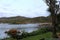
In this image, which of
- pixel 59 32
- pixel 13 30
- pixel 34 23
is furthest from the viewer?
pixel 59 32

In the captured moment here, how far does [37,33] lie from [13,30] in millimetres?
4105

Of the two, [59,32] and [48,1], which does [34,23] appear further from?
[59,32]

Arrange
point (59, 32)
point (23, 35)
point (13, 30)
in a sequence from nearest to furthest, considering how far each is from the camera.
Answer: point (13, 30) < point (23, 35) < point (59, 32)

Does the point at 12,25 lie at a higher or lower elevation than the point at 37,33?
higher

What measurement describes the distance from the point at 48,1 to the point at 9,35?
2.91m

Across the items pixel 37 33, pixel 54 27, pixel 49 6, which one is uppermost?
pixel 49 6

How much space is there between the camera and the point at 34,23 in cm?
1291

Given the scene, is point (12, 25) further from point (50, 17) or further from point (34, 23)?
point (50, 17)

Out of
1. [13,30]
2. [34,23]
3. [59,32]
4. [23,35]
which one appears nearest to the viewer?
[13,30]

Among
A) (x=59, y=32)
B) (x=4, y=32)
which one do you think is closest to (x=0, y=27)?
(x=4, y=32)

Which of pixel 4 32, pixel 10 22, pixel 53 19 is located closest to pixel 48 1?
pixel 53 19

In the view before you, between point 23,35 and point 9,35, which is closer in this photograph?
point 9,35

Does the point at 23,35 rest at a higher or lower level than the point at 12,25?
lower

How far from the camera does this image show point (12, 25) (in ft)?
42.7
